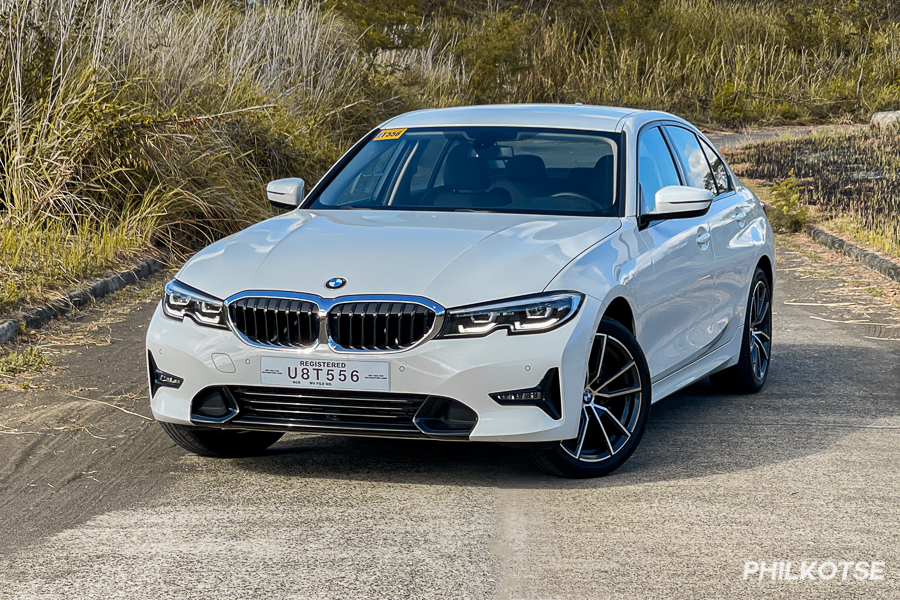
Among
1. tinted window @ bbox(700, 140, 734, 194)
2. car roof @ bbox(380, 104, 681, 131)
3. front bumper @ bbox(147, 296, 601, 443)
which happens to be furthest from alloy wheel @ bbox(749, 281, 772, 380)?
front bumper @ bbox(147, 296, 601, 443)

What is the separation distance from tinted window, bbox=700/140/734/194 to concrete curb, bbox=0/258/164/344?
446cm

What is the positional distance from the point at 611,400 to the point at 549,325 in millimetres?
728

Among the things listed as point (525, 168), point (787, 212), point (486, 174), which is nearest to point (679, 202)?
point (525, 168)

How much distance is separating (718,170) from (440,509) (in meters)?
3.42

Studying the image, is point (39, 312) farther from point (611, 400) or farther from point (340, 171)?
point (611, 400)

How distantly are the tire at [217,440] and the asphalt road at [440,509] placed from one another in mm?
81

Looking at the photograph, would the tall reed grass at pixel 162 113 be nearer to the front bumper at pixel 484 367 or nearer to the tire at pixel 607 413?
the front bumper at pixel 484 367

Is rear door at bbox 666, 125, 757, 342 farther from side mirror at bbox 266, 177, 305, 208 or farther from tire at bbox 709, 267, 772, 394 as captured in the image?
side mirror at bbox 266, 177, 305, 208

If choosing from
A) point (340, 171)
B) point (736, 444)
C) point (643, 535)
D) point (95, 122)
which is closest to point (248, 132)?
point (95, 122)

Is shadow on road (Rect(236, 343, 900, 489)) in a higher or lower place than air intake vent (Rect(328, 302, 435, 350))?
lower

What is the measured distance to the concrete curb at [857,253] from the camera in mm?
11742

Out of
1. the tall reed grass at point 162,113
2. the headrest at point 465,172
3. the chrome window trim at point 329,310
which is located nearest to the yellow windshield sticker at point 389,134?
the headrest at point 465,172

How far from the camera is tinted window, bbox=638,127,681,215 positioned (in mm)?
6543

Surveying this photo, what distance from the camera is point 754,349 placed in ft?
25.0
